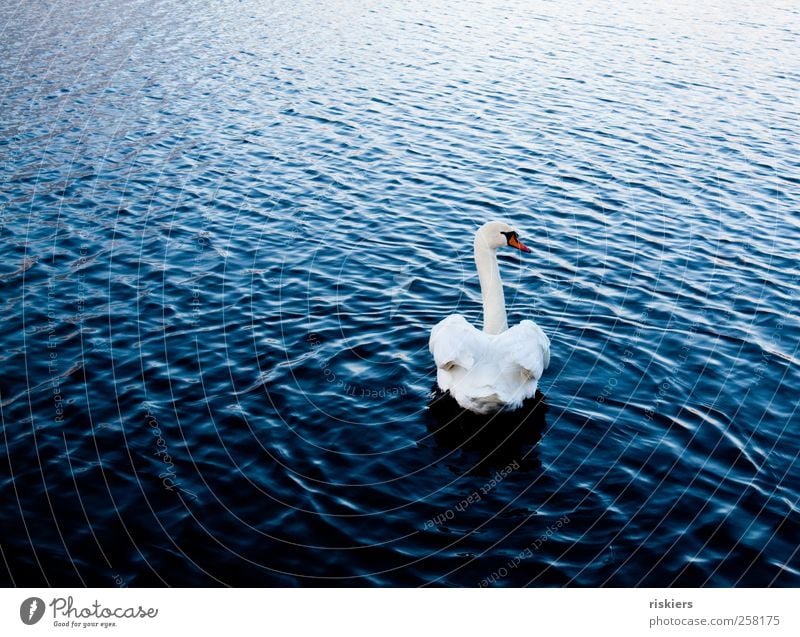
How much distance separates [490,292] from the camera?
49.7ft

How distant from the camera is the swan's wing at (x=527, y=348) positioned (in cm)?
1334

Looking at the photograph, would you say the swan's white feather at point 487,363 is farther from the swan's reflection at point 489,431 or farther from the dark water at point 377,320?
the dark water at point 377,320

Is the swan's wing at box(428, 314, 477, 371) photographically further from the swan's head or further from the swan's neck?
the swan's head

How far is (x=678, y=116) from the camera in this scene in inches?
1212

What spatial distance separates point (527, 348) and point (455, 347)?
1.18m

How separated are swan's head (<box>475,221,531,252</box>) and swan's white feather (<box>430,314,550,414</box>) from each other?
224 centimetres

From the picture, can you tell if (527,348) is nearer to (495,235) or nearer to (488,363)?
(488,363)

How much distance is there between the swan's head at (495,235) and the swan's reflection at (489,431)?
2902 mm
